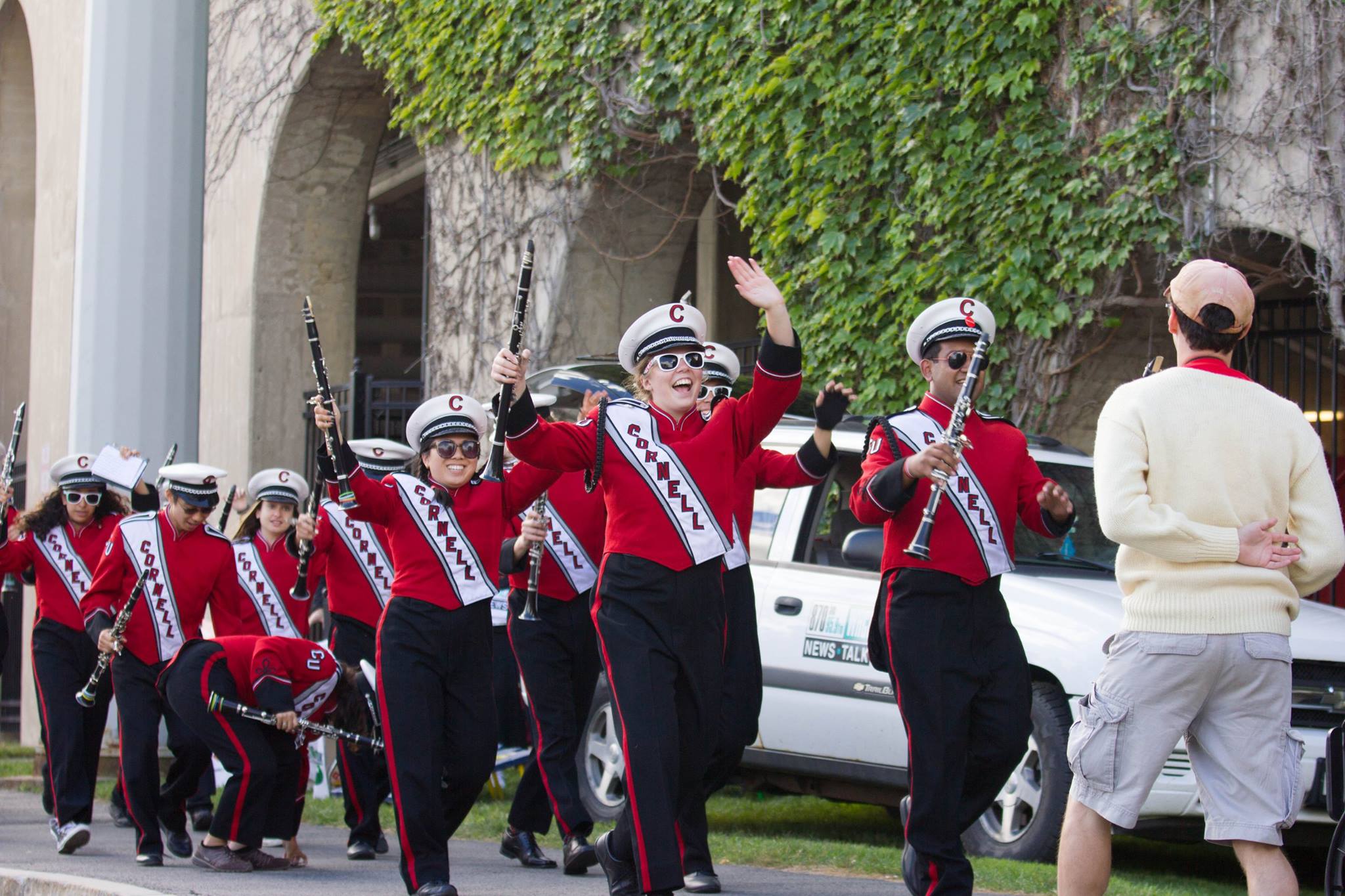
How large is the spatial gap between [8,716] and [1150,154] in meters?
13.8

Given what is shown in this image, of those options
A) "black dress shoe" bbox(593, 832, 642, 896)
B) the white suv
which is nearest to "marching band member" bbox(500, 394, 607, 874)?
the white suv

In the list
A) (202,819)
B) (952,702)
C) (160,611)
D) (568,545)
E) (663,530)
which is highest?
(663,530)

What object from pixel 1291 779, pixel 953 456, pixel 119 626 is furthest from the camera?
pixel 119 626

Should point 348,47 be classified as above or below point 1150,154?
above

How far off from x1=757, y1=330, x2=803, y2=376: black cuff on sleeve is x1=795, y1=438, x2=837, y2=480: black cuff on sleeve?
48 centimetres

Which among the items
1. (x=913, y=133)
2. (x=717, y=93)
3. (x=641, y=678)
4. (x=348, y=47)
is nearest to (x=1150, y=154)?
(x=913, y=133)

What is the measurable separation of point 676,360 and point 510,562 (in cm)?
201

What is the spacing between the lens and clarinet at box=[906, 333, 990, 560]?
579 cm

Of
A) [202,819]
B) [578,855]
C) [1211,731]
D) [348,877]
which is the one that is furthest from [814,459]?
[202,819]

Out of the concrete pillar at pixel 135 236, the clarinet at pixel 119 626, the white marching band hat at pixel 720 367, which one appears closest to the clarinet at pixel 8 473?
the concrete pillar at pixel 135 236

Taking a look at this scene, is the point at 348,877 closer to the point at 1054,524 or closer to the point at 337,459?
the point at 337,459

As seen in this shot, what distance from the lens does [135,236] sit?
1142 cm

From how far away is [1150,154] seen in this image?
33.2 ft

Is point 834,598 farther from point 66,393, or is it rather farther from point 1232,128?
point 66,393
